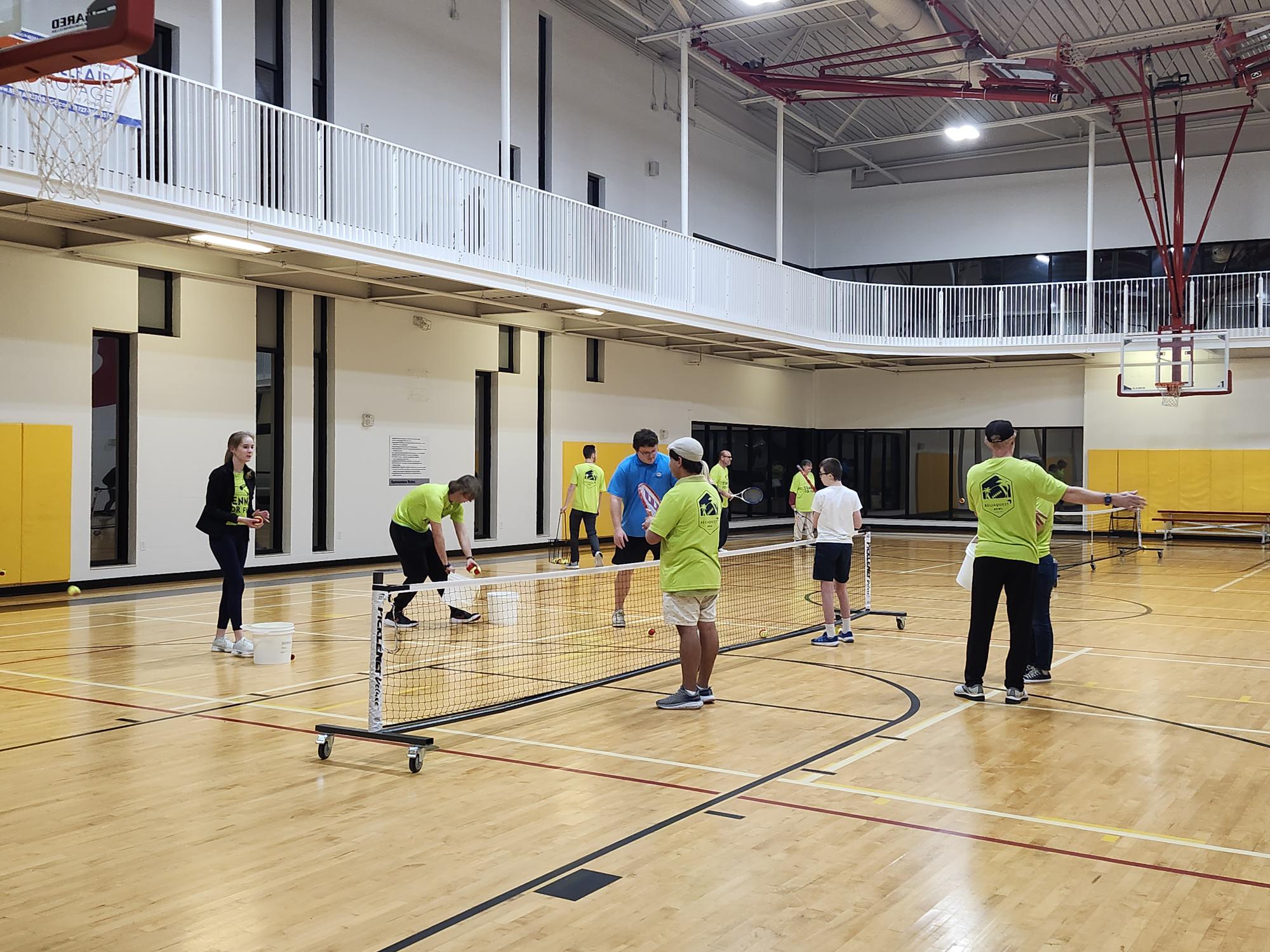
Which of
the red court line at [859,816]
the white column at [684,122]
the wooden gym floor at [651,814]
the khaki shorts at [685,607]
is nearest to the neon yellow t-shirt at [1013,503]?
the wooden gym floor at [651,814]

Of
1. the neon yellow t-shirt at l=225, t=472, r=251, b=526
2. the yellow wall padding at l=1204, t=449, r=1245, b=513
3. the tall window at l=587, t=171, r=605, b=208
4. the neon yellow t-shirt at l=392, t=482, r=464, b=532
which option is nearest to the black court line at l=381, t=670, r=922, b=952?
the neon yellow t-shirt at l=392, t=482, r=464, b=532

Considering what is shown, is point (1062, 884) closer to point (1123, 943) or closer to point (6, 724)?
point (1123, 943)

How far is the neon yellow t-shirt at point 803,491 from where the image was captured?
25125 millimetres

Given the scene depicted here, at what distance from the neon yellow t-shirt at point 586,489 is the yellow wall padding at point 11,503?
7.71 m

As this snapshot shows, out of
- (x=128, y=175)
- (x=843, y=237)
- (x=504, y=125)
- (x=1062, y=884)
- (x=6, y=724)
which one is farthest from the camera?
(x=843, y=237)

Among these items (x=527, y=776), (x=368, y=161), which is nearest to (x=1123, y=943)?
(x=527, y=776)

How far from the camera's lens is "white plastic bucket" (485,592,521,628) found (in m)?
12.4

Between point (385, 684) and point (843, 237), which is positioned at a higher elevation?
point (843, 237)

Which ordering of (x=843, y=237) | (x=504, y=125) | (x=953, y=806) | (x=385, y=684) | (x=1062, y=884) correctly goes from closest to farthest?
(x=1062, y=884), (x=953, y=806), (x=385, y=684), (x=504, y=125), (x=843, y=237)

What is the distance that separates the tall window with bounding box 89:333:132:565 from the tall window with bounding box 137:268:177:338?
16.7 inches

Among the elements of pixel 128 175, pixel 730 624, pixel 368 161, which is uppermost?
pixel 368 161

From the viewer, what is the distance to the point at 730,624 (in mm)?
13055

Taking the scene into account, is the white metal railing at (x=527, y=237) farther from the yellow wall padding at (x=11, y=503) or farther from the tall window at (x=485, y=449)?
the yellow wall padding at (x=11, y=503)

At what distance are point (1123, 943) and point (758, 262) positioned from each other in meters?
22.1
